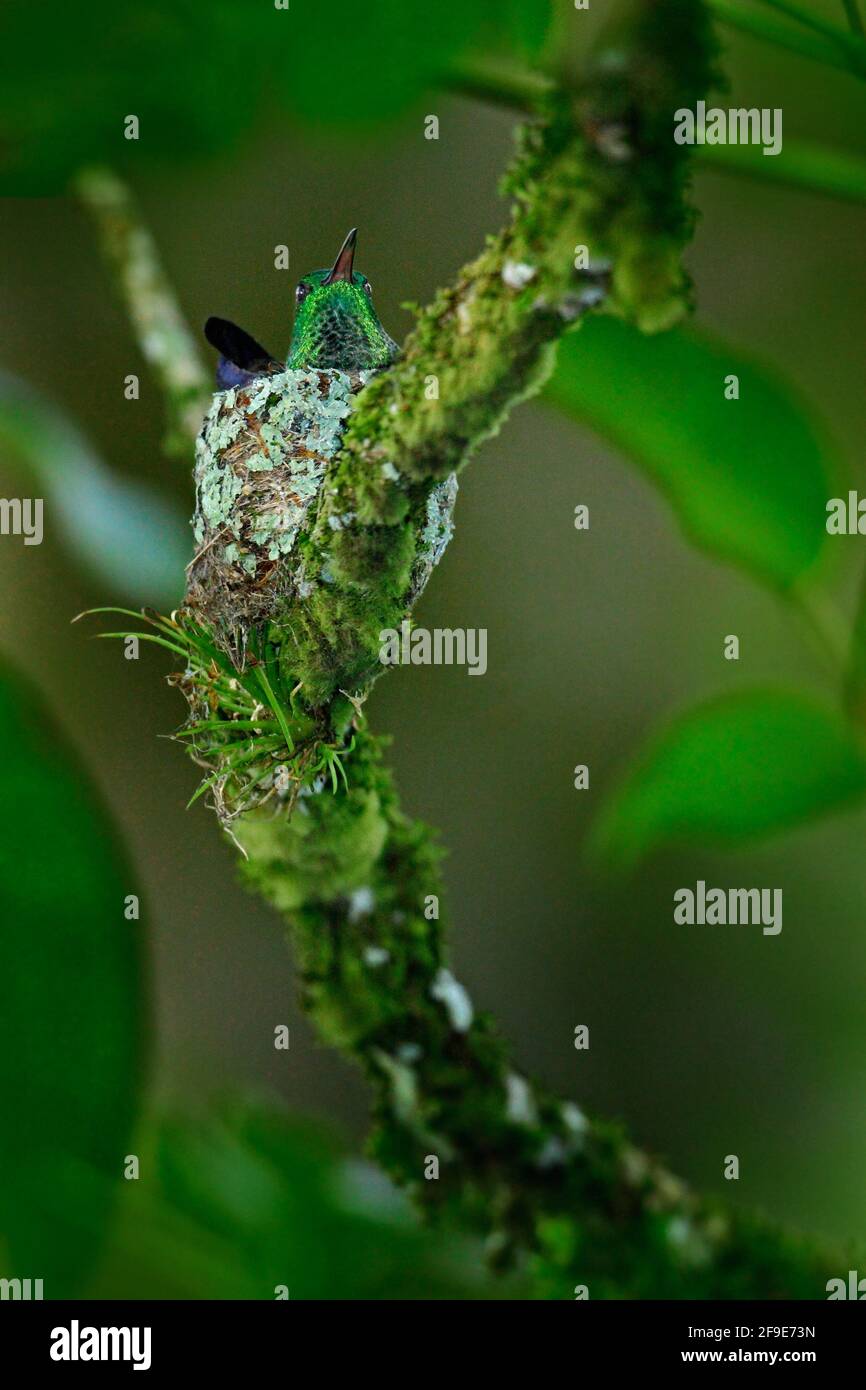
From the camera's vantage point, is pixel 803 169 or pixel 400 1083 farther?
pixel 400 1083

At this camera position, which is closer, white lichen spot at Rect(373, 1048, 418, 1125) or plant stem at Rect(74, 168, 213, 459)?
white lichen spot at Rect(373, 1048, 418, 1125)

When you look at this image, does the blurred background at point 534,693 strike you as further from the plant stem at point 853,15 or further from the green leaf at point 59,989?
the plant stem at point 853,15

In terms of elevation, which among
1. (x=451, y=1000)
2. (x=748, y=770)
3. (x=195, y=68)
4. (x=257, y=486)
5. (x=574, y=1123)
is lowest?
(x=574, y=1123)

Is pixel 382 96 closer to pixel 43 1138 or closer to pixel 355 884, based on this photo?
pixel 355 884

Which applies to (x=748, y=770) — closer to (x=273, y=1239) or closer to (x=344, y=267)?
(x=273, y=1239)

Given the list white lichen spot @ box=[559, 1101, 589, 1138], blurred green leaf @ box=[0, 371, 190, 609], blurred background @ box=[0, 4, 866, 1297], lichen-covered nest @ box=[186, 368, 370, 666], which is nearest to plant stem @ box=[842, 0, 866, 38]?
lichen-covered nest @ box=[186, 368, 370, 666]

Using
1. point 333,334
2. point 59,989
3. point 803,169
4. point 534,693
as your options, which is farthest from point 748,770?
point 534,693

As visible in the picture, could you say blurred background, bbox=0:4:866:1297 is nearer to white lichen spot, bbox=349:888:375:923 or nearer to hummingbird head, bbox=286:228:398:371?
hummingbird head, bbox=286:228:398:371
